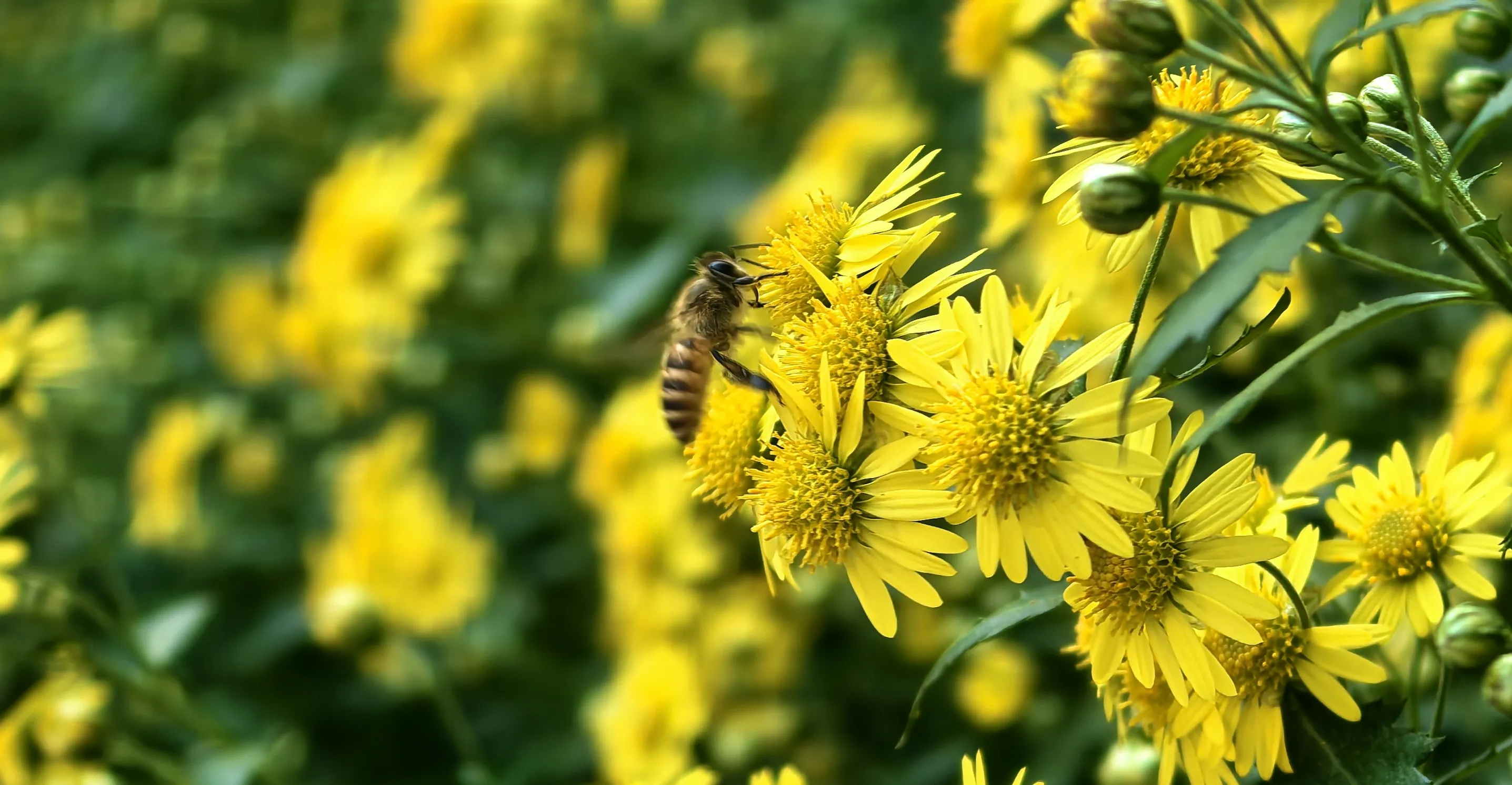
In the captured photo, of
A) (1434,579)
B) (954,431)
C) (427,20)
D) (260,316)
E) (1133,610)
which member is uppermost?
(427,20)

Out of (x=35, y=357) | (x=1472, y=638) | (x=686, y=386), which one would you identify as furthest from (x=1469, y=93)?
(x=35, y=357)

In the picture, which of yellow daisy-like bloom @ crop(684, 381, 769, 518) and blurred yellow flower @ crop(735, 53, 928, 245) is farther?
blurred yellow flower @ crop(735, 53, 928, 245)

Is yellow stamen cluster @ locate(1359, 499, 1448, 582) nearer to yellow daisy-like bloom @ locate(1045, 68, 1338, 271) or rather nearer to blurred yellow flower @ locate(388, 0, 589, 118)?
yellow daisy-like bloom @ locate(1045, 68, 1338, 271)

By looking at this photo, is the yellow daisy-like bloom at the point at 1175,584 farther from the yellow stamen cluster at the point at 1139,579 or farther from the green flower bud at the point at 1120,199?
the green flower bud at the point at 1120,199

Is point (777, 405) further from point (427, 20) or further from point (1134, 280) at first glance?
point (427, 20)

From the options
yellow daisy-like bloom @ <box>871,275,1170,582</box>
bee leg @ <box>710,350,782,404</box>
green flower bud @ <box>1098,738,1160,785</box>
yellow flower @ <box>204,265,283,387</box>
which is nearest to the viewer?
yellow daisy-like bloom @ <box>871,275,1170,582</box>

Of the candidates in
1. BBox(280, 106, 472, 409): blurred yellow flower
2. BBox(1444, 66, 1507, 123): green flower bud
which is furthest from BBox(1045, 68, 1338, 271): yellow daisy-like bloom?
BBox(280, 106, 472, 409): blurred yellow flower

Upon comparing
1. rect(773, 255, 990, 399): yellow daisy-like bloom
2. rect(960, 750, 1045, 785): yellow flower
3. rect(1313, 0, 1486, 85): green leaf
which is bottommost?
rect(960, 750, 1045, 785): yellow flower

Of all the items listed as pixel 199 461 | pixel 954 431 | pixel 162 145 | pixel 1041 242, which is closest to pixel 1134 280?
pixel 1041 242
